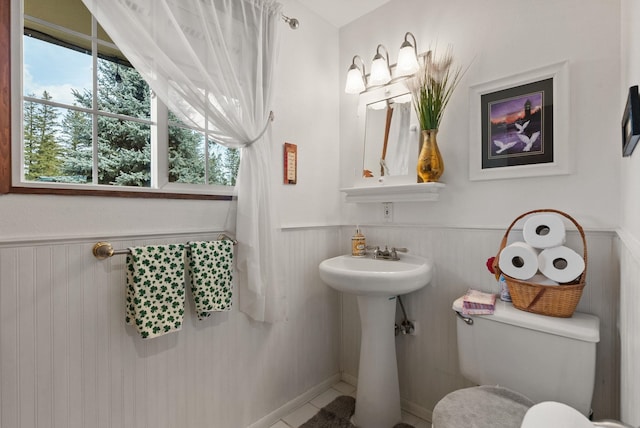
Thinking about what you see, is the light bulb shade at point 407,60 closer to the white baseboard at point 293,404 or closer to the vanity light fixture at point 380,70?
the vanity light fixture at point 380,70

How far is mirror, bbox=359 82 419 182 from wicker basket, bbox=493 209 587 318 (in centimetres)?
79

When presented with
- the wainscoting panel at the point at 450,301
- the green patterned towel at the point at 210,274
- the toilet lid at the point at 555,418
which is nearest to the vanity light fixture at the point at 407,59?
the wainscoting panel at the point at 450,301

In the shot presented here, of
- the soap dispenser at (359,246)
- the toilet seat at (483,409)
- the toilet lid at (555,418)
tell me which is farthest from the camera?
the soap dispenser at (359,246)

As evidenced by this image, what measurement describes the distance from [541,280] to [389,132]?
1.15 m

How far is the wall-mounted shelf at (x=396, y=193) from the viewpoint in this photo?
165 cm

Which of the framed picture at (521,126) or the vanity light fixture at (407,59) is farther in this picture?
the vanity light fixture at (407,59)

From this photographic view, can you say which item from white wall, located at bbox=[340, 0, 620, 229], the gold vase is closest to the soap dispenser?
white wall, located at bbox=[340, 0, 620, 229]

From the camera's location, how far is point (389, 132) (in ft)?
6.28

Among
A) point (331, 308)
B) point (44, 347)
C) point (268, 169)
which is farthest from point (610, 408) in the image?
point (44, 347)

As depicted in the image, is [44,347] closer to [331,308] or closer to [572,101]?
[331,308]

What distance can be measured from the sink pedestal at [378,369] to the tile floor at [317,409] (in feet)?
0.59

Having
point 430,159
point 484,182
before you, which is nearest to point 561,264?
point 484,182

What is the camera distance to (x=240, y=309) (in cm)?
158

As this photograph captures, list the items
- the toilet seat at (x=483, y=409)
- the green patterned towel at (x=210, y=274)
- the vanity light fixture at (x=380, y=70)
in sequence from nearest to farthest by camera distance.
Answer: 1. the toilet seat at (x=483, y=409)
2. the green patterned towel at (x=210, y=274)
3. the vanity light fixture at (x=380, y=70)
